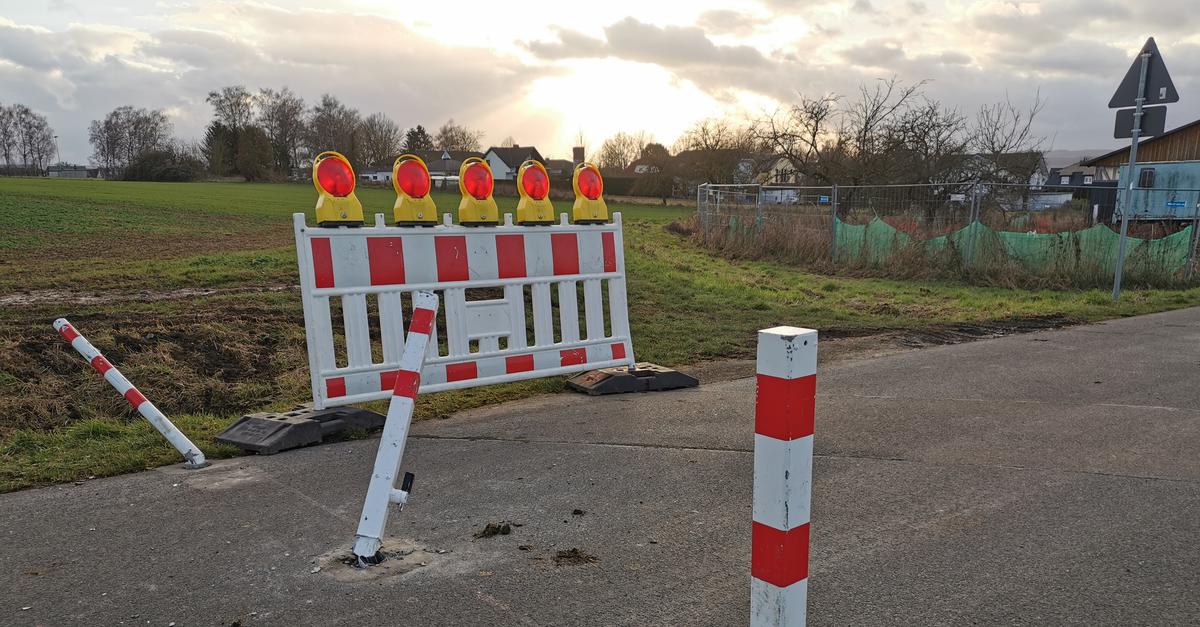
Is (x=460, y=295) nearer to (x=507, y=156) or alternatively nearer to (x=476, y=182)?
(x=476, y=182)

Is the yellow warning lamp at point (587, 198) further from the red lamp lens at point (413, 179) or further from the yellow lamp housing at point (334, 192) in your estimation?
the yellow lamp housing at point (334, 192)

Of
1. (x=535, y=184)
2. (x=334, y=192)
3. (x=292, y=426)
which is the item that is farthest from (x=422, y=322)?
(x=535, y=184)

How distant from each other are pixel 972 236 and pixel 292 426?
1455 centimetres

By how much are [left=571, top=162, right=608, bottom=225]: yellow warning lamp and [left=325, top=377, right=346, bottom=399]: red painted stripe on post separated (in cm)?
243

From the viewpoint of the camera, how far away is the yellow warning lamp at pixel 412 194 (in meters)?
6.07

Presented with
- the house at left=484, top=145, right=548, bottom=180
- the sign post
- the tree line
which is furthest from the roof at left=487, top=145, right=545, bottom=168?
the sign post

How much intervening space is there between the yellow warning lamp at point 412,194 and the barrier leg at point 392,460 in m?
2.66

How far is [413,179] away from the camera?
6.15m

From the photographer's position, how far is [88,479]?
462 cm

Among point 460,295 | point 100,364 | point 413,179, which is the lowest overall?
point 100,364

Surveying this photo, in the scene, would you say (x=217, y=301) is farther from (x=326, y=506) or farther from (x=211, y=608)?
(x=211, y=608)

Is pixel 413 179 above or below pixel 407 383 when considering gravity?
above

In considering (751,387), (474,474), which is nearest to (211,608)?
(474,474)

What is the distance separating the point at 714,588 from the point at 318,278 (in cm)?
350
